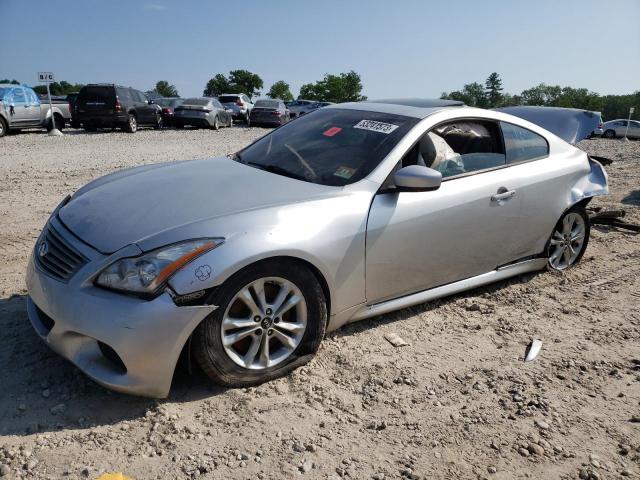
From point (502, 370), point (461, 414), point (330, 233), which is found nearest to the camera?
point (461, 414)

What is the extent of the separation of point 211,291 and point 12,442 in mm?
1078

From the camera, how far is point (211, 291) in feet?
8.44

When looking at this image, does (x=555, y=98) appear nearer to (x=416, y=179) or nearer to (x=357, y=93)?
(x=357, y=93)

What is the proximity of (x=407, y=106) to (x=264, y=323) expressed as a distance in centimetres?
205

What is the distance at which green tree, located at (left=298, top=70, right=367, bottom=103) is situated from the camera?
8769cm

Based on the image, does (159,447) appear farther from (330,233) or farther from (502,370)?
(502,370)

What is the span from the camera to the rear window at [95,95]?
17641 millimetres

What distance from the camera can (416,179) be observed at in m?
3.21

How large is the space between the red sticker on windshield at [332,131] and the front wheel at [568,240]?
2.08 meters

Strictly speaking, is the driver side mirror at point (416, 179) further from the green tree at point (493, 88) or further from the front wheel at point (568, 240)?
the green tree at point (493, 88)

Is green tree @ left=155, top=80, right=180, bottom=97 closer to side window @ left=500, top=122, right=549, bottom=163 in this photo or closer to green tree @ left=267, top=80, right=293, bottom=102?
green tree @ left=267, top=80, right=293, bottom=102

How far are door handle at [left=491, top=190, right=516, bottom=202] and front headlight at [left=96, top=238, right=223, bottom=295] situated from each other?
7.23 feet

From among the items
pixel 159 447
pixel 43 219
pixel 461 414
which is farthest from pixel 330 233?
pixel 43 219

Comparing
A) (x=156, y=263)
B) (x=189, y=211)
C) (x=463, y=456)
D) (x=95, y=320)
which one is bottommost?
(x=463, y=456)
